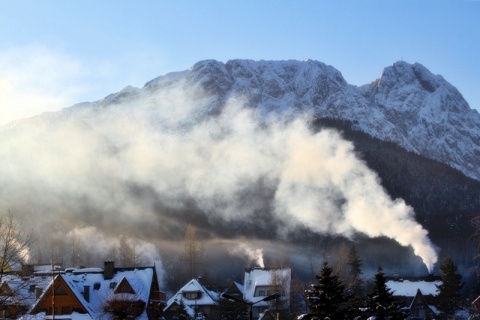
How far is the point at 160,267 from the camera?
16225 cm

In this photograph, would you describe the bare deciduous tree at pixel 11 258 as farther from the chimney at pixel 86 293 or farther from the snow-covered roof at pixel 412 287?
the snow-covered roof at pixel 412 287

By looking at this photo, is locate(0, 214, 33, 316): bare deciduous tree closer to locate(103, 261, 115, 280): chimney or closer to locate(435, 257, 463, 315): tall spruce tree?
locate(103, 261, 115, 280): chimney

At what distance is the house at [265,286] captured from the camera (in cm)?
10156

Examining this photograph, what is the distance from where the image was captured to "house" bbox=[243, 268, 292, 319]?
101562 millimetres

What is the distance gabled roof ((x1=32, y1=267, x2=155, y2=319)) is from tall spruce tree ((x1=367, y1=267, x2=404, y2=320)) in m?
39.5

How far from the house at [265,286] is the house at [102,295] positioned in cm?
1923

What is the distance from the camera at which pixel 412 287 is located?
110500 millimetres

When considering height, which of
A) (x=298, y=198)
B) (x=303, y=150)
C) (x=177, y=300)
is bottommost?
(x=177, y=300)

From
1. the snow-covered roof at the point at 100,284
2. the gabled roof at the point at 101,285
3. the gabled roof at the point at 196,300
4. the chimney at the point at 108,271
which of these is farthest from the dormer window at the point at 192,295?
the chimney at the point at 108,271

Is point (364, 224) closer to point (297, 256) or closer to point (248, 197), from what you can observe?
point (297, 256)

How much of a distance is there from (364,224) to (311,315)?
188ft

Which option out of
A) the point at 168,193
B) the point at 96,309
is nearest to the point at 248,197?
the point at 168,193

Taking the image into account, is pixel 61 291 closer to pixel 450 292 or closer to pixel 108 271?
pixel 108 271

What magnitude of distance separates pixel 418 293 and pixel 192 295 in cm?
3586
